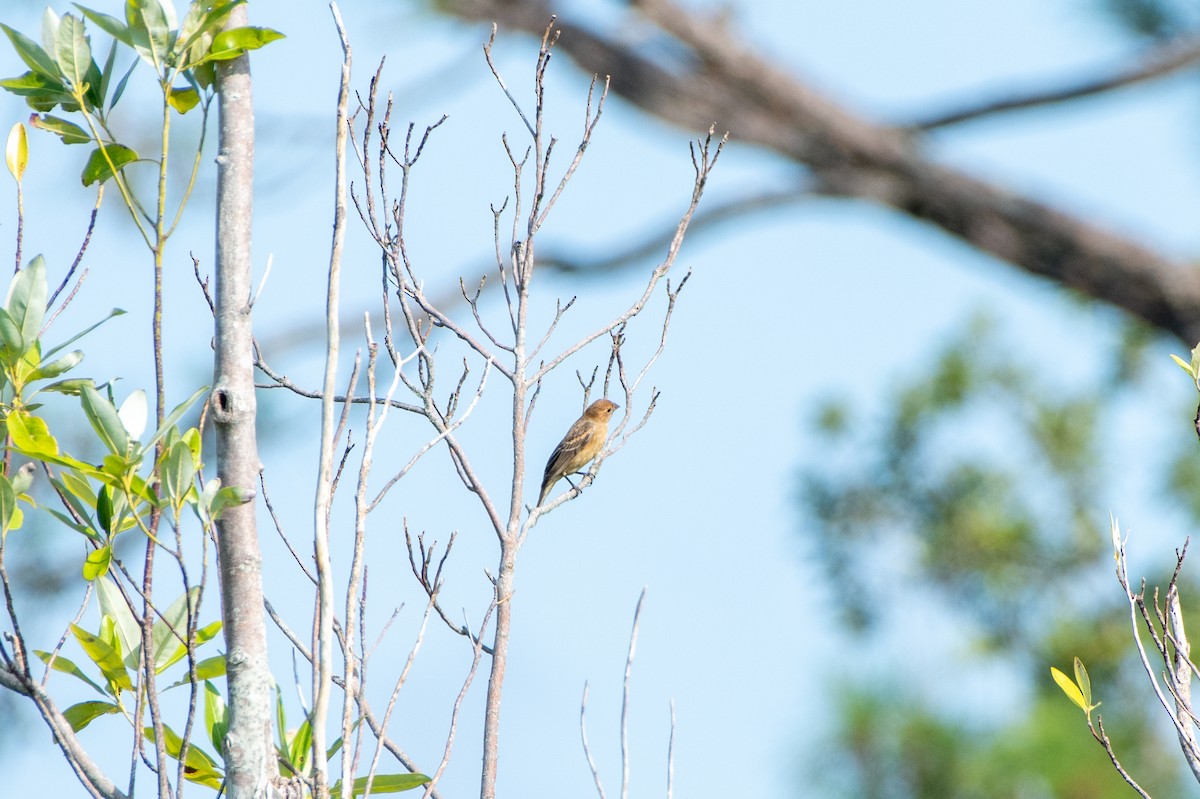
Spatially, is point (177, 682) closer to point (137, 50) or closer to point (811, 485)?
point (137, 50)

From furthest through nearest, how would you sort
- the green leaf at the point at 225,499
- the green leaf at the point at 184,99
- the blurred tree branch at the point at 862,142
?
1. the blurred tree branch at the point at 862,142
2. the green leaf at the point at 184,99
3. the green leaf at the point at 225,499

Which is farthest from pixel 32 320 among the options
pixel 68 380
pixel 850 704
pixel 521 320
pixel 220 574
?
pixel 850 704

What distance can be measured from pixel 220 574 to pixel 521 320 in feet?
2.27

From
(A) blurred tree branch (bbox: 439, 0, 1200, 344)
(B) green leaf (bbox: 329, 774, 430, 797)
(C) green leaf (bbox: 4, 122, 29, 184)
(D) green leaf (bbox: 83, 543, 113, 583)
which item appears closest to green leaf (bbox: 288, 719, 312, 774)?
(B) green leaf (bbox: 329, 774, 430, 797)

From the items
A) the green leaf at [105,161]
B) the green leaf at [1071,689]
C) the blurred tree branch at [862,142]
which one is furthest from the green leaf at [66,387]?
the blurred tree branch at [862,142]

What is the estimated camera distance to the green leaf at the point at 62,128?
200cm

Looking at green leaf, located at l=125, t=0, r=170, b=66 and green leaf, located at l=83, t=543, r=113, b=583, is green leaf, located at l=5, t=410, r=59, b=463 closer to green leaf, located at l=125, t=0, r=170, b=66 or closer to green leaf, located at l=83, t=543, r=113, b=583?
green leaf, located at l=83, t=543, r=113, b=583

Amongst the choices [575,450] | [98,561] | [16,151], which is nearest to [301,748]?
[98,561]

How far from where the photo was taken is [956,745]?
5.95 metres

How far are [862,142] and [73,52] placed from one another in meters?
5.41

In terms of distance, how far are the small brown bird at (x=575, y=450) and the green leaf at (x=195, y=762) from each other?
4072mm

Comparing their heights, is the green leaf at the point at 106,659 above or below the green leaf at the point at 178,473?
below

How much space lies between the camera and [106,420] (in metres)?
1.75

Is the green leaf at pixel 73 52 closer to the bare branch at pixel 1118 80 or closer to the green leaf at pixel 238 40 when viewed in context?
the green leaf at pixel 238 40
